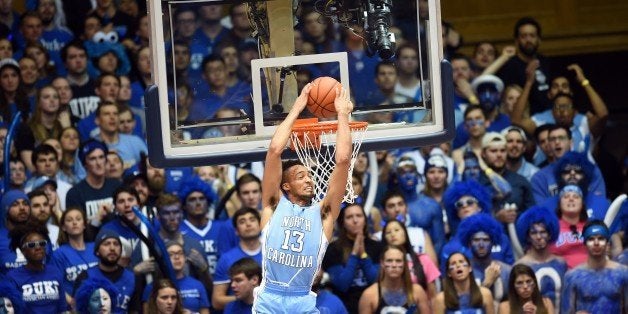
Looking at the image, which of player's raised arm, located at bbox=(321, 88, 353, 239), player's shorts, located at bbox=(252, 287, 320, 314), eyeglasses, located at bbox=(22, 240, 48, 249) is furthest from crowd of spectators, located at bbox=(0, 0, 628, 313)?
player's shorts, located at bbox=(252, 287, 320, 314)

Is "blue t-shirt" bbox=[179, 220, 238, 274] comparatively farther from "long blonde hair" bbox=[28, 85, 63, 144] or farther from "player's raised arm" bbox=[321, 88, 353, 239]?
"player's raised arm" bbox=[321, 88, 353, 239]

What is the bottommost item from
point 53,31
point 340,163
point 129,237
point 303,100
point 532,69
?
point 129,237

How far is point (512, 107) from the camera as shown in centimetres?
1250

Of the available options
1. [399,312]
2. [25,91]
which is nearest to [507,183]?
[399,312]

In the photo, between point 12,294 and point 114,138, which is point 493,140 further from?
point 12,294

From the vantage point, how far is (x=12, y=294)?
995 centimetres

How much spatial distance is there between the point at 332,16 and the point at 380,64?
0.42 m

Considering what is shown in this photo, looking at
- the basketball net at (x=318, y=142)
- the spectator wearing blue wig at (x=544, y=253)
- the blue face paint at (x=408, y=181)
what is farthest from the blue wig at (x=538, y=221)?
the basketball net at (x=318, y=142)

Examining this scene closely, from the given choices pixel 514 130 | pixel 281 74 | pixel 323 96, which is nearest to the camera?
pixel 323 96

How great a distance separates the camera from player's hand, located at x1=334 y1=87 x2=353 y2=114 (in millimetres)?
7797

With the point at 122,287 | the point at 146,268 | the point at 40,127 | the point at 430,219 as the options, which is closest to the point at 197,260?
the point at 146,268

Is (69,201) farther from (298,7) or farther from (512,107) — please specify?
(512,107)

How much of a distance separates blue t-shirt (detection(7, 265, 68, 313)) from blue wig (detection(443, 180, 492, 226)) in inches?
112

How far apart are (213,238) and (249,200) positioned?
1.35 feet
